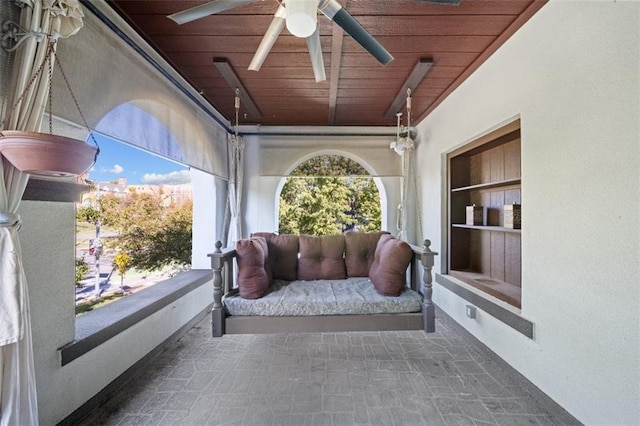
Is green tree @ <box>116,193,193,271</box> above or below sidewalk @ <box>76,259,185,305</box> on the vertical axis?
above

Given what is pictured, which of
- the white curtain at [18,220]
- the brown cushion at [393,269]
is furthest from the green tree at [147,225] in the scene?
the brown cushion at [393,269]

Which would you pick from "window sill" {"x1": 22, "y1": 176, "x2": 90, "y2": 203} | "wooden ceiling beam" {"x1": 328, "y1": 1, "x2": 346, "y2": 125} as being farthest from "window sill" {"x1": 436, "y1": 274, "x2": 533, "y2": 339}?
"window sill" {"x1": 22, "y1": 176, "x2": 90, "y2": 203}

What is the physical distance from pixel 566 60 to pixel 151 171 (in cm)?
345

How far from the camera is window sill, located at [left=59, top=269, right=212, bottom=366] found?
60.3 inches

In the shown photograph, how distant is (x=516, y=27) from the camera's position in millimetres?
1835

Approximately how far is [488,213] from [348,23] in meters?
2.46

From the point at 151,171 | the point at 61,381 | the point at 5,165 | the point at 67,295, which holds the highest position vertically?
the point at 151,171

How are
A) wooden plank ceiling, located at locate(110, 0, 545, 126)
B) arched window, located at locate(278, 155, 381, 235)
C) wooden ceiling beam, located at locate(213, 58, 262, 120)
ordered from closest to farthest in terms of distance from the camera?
1. wooden plank ceiling, located at locate(110, 0, 545, 126)
2. wooden ceiling beam, located at locate(213, 58, 262, 120)
3. arched window, located at locate(278, 155, 381, 235)

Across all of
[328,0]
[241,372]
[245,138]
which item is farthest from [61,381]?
[245,138]

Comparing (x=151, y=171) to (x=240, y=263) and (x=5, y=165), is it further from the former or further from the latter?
(x=5, y=165)

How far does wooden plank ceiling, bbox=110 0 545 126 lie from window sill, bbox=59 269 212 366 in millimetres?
2073

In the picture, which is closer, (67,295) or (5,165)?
(5,165)

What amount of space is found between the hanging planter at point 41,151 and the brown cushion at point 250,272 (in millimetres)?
1176

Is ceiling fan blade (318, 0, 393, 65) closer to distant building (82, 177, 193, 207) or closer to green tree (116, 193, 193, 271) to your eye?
distant building (82, 177, 193, 207)
